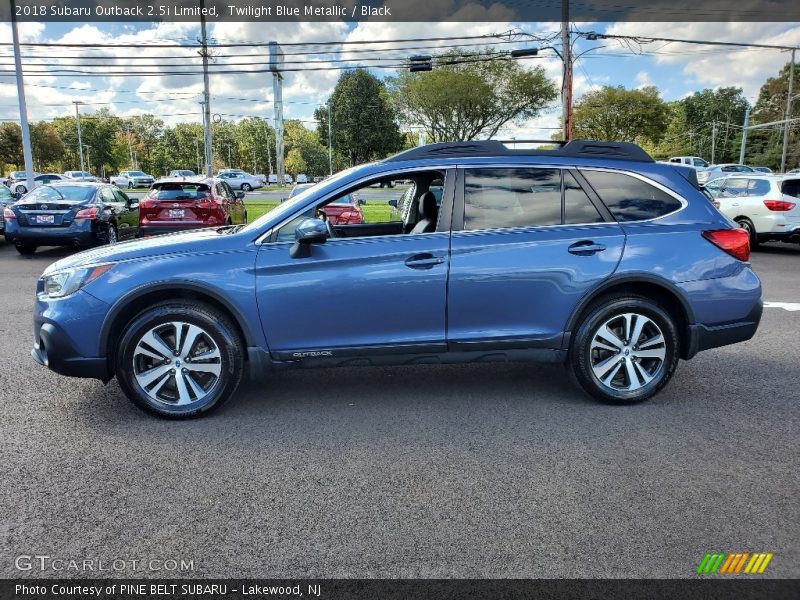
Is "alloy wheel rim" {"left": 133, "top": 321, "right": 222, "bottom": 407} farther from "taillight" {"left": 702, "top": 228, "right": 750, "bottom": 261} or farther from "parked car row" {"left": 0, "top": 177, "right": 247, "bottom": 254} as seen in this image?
"parked car row" {"left": 0, "top": 177, "right": 247, "bottom": 254}

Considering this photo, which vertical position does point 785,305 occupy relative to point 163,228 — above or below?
below

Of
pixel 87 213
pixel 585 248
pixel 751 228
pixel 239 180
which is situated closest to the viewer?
pixel 585 248

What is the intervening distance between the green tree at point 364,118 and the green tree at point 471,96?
1166 cm

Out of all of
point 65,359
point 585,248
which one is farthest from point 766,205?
point 65,359

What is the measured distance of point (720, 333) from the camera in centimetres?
459

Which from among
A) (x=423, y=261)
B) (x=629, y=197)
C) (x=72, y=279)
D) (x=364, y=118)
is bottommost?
(x=72, y=279)

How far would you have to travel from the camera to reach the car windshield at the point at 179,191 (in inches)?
533

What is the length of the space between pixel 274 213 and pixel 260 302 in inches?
27.2

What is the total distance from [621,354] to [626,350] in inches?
1.8

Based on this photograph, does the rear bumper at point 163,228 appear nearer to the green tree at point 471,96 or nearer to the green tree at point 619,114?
the green tree at point 471,96

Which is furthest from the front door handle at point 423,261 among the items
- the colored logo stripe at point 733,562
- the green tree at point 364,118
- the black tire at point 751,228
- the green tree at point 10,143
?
the green tree at point 10,143

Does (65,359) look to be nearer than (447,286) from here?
Yes

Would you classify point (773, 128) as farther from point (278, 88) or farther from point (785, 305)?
point (785, 305)

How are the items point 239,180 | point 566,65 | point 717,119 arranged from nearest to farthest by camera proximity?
point 566,65
point 239,180
point 717,119
